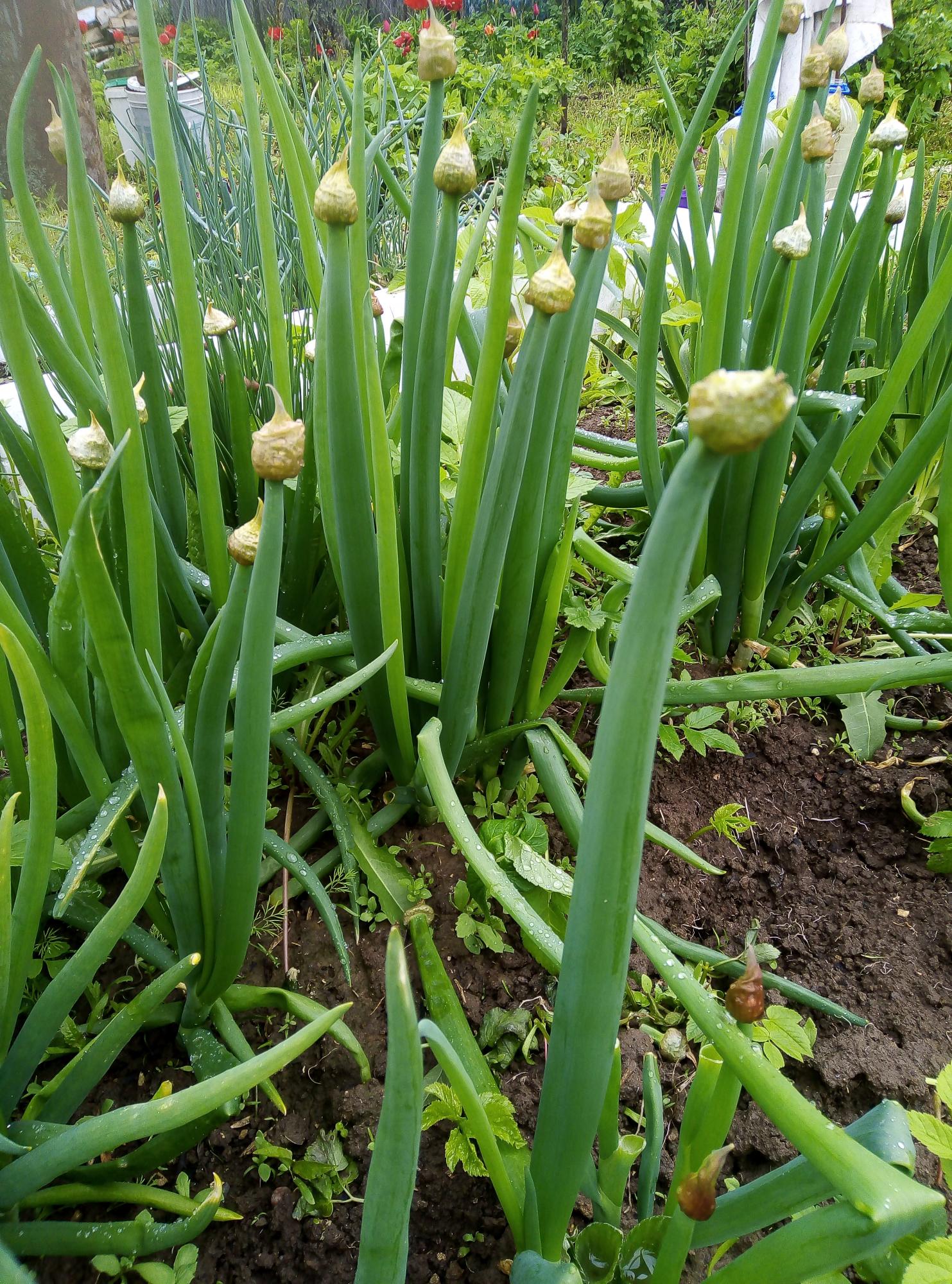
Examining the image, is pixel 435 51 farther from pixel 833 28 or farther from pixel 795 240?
pixel 833 28

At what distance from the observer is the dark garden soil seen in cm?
68

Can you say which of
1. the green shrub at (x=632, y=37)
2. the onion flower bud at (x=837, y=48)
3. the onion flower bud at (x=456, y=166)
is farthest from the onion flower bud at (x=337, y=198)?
the green shrub at (x=632, y=37)

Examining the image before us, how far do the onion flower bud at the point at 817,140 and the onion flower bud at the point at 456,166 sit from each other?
0.48 m

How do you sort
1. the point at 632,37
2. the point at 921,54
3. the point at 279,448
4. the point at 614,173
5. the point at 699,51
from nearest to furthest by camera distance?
1. the point at 279,448
2. the point at 614,173
3. the point at 921,54
4. the point at 699,51
5. the point at 632,37

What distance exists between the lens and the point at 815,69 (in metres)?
0.94

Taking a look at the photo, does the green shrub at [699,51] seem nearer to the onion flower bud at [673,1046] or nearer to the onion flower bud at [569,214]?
the onion flower bud at [569,214]

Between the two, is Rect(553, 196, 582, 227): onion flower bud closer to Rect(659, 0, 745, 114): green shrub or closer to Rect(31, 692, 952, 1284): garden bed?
Rect(31, 692, 952, 1284): garden bed

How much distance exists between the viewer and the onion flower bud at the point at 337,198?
58 centimetres

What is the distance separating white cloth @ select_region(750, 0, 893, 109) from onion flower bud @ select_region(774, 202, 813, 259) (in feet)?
9.72

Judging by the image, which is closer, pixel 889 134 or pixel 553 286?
pixel 553 286

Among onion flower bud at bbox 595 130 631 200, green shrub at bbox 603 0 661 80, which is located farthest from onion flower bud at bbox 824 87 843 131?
green shrub at bbox 603 0 661 80

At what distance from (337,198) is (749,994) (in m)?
0.57

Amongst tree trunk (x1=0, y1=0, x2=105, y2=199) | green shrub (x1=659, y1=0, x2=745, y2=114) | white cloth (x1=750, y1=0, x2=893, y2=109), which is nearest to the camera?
white cloth (x1=750, y1=0, x2=893, y2=109)

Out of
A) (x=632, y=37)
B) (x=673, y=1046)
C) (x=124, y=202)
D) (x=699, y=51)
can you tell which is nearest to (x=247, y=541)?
(x=124, y=202)
